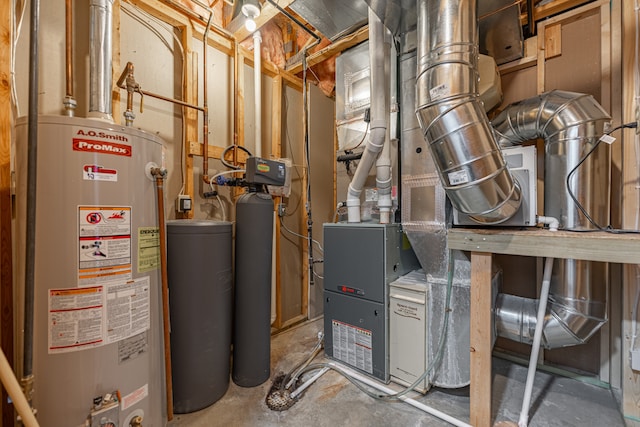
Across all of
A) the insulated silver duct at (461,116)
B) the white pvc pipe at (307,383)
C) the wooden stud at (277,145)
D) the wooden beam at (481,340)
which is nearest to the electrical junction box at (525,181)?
the insulated silver duct at (461,116)

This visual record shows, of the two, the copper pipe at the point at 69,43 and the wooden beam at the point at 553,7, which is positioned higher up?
the wooden beam at the point at 553,7

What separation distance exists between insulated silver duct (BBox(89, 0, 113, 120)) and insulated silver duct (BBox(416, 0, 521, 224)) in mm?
1524

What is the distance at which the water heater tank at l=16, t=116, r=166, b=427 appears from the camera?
935 millimetres

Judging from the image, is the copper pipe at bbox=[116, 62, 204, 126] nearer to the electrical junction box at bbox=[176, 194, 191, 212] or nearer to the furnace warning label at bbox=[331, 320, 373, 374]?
the electrical junction box at bbox=[176, 194, 191, 212]

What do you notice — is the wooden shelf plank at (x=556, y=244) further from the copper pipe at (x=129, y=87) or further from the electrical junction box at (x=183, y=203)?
the copper pipe at (x=129, y=87)

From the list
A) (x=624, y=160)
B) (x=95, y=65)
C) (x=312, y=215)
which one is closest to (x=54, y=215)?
(x=95, y=65)

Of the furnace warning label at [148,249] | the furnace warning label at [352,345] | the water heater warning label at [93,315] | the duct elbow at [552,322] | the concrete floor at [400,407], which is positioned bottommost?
the concrete floor at [400,407]

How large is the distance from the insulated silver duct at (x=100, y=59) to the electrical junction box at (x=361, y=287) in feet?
4.72

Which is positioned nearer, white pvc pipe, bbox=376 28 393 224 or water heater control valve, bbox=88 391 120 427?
water heater control valve, bbox=88 391 120 427

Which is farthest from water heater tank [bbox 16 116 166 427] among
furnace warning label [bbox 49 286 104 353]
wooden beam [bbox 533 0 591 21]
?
wooden beam [bbox 533 0 591 21]

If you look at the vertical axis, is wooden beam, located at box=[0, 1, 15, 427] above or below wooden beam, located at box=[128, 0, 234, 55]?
below

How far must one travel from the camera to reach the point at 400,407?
1493 millimetres

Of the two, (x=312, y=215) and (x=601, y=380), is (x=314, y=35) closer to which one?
(x=312, y=215)

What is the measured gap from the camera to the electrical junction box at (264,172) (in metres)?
1.68
